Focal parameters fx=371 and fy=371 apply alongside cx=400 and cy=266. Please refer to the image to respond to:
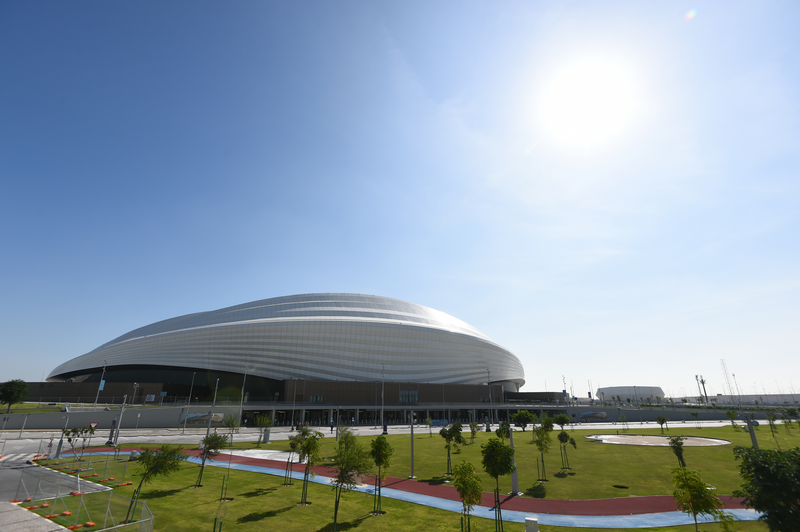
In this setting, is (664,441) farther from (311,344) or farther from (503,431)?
(311,344)

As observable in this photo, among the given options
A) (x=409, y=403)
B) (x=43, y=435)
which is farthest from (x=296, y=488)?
(x=409, y=403)

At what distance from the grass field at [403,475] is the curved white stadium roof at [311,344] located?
63.9 meters

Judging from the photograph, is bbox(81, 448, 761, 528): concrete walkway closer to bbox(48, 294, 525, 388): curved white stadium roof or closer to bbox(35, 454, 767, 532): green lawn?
bbox(35, 454, 767, 532): green lawn

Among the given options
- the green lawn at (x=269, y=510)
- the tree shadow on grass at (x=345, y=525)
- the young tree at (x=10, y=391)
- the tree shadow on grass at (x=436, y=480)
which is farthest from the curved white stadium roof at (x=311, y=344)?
the tree shadow on grass at (x=345, y=525)

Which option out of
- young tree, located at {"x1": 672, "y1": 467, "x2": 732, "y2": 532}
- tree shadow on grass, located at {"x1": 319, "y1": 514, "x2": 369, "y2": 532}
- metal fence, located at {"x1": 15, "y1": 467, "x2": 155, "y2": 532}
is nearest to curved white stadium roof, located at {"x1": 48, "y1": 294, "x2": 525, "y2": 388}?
metal fence, located at {"x1": 15, "y1": 467, "x2": 155, "y2": 532}

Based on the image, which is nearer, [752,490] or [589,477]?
[752,490]

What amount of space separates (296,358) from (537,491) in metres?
82.4

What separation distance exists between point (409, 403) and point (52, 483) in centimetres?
8413

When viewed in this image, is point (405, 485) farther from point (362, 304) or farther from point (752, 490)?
point (362, 304)

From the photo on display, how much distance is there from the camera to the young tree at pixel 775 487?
8.55m

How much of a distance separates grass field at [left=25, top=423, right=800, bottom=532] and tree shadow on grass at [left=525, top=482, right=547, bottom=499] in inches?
2.4

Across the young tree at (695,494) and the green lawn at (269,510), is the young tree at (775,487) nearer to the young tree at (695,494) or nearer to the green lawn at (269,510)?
the young tree at (695,494)

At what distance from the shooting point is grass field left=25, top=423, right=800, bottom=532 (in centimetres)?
1827

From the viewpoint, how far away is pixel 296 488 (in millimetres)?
24984
